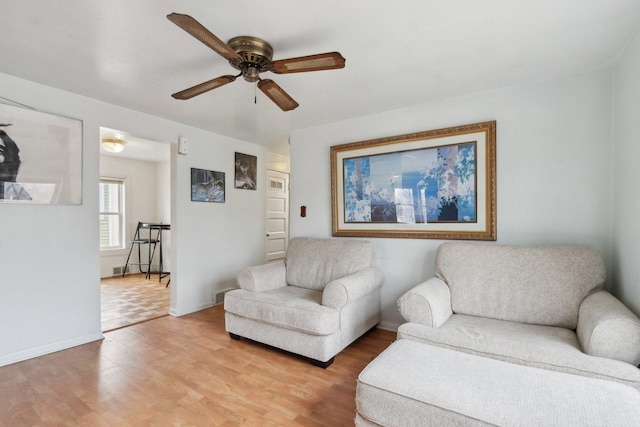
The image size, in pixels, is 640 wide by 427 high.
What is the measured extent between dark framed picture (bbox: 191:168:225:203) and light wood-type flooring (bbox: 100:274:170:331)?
1429mm

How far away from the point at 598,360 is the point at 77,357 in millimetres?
3423

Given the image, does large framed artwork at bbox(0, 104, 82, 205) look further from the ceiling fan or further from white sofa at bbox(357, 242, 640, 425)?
white sofa at bbox(357, 242, 640, 425)

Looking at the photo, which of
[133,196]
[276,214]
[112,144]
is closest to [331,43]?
[276,214]

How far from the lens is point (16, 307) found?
238cm

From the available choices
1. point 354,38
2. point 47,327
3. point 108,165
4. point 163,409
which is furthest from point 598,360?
point 108,165

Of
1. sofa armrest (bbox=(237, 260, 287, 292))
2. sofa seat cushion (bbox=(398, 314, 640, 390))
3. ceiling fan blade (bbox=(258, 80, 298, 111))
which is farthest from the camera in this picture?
sofa armrest (bbox=(237, 260, 287, 292))

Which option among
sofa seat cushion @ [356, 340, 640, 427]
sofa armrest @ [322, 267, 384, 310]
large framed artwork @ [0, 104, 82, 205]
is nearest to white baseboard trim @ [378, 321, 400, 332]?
sofa armrest @ [322, 267, 384, 310]

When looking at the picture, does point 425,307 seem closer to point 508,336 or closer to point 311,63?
point 508,336

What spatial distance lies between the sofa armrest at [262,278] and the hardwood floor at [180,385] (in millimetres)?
498

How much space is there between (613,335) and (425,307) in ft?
2.90

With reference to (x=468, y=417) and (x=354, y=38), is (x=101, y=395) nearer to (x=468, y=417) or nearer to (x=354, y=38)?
(x=468, y=417)

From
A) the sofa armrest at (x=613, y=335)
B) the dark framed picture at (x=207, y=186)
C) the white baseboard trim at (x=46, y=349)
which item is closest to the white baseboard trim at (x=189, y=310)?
the white baseboard trim at (x=46, y=349)

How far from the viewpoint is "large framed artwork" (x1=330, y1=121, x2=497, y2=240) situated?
2623mm

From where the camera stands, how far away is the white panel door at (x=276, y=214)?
193 inches
